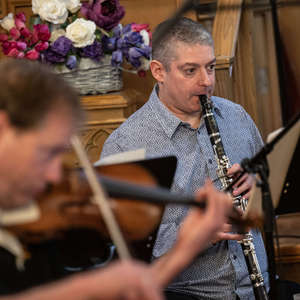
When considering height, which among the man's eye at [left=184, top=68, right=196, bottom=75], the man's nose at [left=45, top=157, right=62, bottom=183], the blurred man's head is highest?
the blurred man's head

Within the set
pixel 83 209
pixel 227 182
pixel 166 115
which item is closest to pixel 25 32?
pixel 166 115

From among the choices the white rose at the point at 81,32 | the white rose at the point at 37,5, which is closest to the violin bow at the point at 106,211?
the white rose at the point at 81,32

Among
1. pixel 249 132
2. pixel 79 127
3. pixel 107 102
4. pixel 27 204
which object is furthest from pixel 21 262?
pixel 107 102

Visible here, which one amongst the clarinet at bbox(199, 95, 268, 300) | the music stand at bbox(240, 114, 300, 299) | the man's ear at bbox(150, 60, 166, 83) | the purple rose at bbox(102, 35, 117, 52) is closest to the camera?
the music stand at bbox(240, 114, 300, 299)

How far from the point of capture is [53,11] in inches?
105

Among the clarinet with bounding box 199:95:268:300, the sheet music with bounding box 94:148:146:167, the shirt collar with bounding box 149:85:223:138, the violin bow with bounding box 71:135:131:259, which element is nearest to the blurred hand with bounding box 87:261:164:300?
the violin bow with bounding box 71:135:131:259

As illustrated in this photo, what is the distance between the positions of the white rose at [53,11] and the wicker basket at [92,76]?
0.62 feet

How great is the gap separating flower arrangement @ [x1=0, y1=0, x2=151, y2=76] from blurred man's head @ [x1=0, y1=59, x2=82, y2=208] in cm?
161

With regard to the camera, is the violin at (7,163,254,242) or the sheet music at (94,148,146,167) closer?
the violin at (7,163,254,242)

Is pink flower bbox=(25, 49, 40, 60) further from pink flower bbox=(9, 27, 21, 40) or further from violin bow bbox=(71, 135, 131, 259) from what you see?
violin bow bbox=(71, 135, 131, 259)

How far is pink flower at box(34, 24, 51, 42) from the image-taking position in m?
2.65

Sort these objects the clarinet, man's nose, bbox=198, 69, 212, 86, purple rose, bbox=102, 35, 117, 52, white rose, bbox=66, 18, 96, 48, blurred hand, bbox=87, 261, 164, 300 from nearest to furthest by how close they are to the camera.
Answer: blurred hand, bbox=87, 261, 164, 300 < the clarinet < man's nose, bbox=198, 69, 212, 86 < white rose, bbox=66, 18, 96, 48 < purple rose, bbox=102, 35, 117, 52

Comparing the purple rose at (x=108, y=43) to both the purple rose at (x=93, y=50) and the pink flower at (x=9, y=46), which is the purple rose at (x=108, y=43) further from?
the pink flower at (x=9, y=46)

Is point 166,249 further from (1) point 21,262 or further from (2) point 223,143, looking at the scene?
(1) point 21,262
